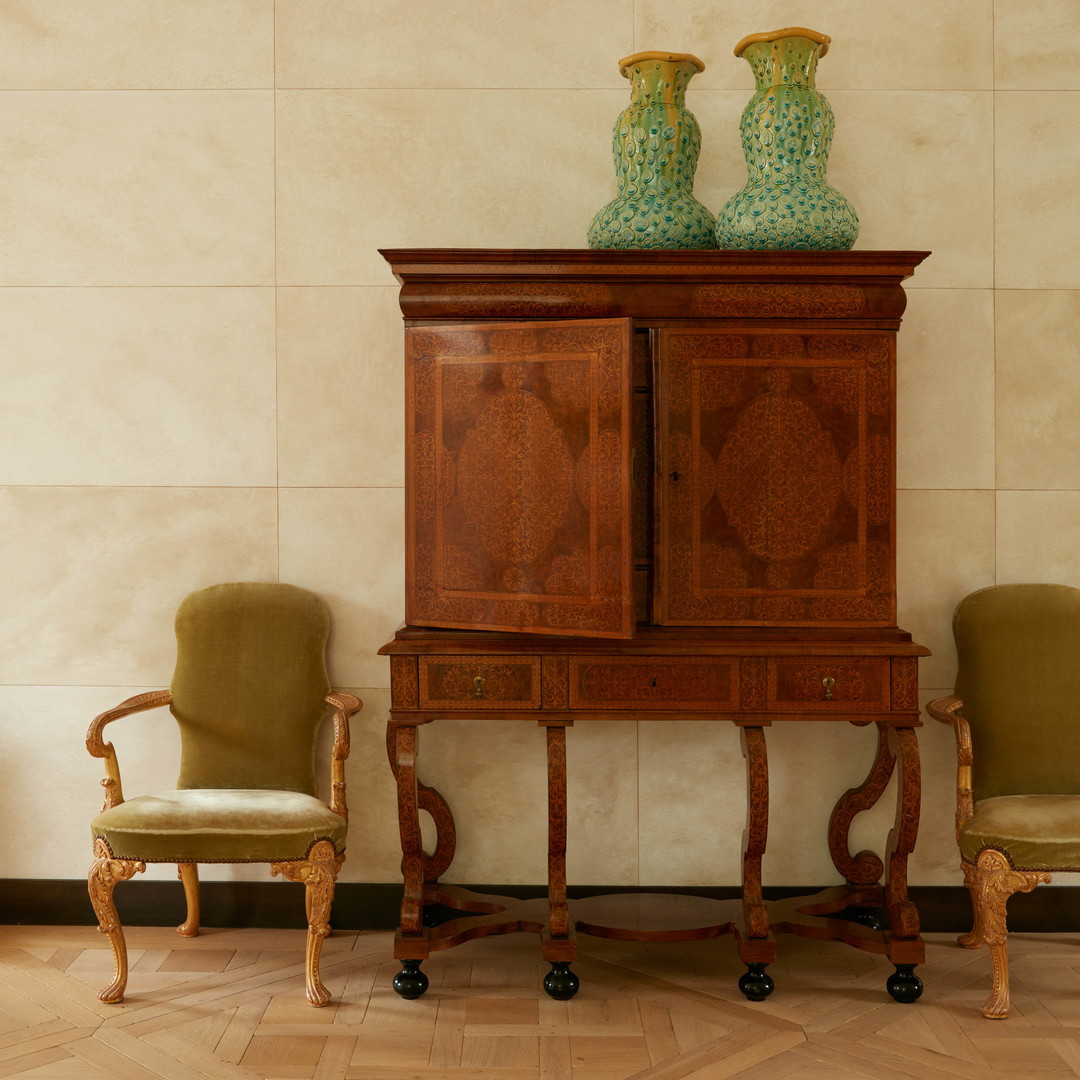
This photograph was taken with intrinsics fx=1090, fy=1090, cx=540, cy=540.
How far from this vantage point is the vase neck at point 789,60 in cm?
294

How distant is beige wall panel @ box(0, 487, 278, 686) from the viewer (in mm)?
3506

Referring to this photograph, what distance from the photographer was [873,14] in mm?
Result: 3396

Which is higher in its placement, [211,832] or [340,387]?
[340,387]

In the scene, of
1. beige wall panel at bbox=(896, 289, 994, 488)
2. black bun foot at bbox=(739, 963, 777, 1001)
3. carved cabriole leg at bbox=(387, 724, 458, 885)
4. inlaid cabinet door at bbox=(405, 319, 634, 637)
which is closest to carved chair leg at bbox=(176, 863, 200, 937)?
carved cabriole leg at bbox=(387, 724, 458, 885)

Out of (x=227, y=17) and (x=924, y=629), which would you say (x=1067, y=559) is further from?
(x=227, y=17)

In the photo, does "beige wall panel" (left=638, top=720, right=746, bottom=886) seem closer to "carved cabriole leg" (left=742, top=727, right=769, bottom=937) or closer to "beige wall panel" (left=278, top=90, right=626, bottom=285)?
"carved cabriole leg" (left=742, top=727, right=769, bottom=937)

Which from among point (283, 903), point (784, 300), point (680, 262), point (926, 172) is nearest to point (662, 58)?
point (680, 262)

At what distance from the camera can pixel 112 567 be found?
352 centimetres

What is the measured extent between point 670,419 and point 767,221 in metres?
0.59

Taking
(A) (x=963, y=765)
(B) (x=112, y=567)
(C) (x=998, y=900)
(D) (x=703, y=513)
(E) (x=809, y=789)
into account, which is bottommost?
(C) (x=998, y=900)

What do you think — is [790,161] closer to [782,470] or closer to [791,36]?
[791,36]

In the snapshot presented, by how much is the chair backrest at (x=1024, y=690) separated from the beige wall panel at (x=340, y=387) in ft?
6.15

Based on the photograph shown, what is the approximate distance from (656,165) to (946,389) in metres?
1.19

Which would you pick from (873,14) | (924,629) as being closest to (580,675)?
(924,629)
